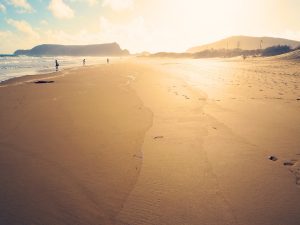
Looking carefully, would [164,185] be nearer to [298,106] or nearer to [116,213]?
[116,213]

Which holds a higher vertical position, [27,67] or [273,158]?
[27,67]

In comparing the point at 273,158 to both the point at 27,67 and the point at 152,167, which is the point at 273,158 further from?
the point at 27,67

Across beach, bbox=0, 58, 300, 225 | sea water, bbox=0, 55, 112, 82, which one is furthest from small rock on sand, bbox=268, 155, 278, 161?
sea water, bbox=0, 55, 112, 82

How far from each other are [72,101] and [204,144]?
7120mm

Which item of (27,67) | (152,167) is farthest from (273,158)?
(27,67)

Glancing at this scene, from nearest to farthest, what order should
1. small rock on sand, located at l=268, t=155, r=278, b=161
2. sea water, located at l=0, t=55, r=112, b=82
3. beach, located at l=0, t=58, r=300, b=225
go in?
beach, located at l=0, t=58, r=300, b=225 < small rock on sand, located at l=268, t=155, r=278, b=161 < sea water, located at l=0, t=55, r=112, b=82

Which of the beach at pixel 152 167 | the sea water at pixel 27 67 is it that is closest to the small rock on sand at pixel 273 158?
the beach at pixel 152 167

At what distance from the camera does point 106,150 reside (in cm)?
527

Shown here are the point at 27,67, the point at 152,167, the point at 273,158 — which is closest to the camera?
the point at 152,167

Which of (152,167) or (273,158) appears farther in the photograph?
(273,158)

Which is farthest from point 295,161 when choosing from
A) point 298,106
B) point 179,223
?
point 298,106

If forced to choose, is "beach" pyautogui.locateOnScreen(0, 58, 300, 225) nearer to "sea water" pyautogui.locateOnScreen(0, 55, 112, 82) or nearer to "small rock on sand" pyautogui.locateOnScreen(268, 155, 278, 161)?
"small rock on sand" pyautogui.locateOnScreen(268, 155, 278, 161)

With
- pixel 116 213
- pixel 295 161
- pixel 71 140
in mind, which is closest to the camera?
pixel 116 213

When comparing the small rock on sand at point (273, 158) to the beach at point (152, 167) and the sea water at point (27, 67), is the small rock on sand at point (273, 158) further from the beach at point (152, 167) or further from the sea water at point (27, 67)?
the sea water at point (27, 67)
